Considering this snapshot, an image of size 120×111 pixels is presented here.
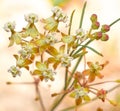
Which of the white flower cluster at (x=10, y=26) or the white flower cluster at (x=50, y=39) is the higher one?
the white flower cluster at (x=10, y=26)

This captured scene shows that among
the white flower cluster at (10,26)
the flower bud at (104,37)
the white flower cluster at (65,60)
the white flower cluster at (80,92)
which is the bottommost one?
the white flower cluster at (80,92)

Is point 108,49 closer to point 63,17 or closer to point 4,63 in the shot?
point 4,63

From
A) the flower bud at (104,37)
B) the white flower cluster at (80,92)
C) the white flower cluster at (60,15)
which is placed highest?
the white flower cluster at (60,15)

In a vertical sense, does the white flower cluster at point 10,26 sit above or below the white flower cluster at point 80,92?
above

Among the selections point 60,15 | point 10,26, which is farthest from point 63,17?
point 10,26

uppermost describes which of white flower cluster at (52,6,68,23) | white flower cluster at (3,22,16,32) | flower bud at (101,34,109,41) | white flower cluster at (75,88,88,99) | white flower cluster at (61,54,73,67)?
white flower cluster at (52,6,68,23)

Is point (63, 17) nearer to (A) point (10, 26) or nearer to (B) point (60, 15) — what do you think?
(B) point (60, 15)

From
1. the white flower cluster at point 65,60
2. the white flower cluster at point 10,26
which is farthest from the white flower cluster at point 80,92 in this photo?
the white flower cluster at point 10,26

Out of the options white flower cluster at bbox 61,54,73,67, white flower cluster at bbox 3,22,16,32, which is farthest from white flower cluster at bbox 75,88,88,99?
white flower cluster at bbox 3,22,16,32

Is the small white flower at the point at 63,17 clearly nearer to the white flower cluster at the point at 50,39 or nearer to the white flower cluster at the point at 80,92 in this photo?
the white flower cluster at the point at 50,39

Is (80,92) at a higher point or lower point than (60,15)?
lower

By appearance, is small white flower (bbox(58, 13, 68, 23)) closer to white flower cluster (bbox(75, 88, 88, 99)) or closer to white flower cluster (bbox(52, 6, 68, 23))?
white flower cluster (bbox(52, 6, 68, 23))
